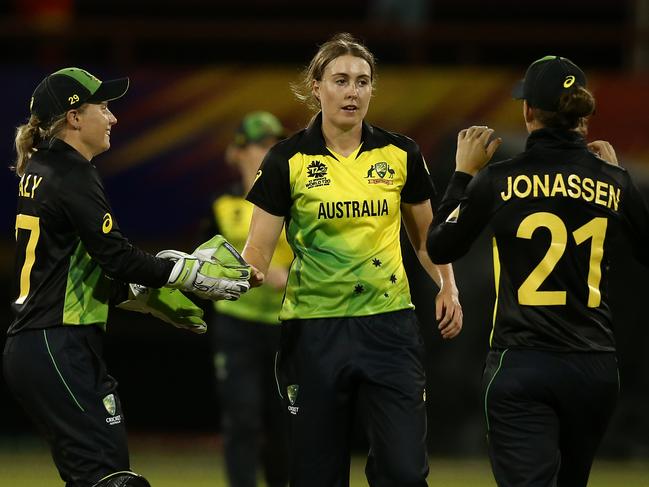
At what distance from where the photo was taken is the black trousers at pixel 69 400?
192 inches

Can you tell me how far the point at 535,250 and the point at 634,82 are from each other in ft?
21.1

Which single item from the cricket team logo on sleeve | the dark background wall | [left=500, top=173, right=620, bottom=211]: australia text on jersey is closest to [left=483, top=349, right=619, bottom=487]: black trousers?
[left=500, top=173, right=620, bottom=211]: australia text on jersey

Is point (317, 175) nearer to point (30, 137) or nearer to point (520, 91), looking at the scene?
point (520, 91)

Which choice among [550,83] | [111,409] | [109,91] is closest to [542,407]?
[550,83]

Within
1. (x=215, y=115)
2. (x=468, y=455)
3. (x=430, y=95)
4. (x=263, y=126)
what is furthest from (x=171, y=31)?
(x=468, y=455)

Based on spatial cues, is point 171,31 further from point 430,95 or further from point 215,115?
point 430,95

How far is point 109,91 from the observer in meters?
5.26

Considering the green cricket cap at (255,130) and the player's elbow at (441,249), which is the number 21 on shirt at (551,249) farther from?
the green cricket cap at (255,130)

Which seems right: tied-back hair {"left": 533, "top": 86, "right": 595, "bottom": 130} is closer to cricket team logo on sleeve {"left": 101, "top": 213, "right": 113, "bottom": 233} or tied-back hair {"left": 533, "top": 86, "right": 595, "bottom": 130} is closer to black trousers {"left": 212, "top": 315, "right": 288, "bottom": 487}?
cricket team logo on sleeve {"left": 101, "top": 213, "right": 113, "bottom": 233}

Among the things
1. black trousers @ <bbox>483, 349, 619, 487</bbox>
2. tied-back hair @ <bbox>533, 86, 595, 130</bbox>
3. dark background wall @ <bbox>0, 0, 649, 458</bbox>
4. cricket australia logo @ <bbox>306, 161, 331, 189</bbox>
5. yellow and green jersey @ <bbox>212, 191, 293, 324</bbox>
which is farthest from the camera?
dark background wall @ <bbox>0, 0, 649, 458</bbox>

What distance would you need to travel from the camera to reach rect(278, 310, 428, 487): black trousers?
4.96m

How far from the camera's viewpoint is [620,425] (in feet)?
31.8

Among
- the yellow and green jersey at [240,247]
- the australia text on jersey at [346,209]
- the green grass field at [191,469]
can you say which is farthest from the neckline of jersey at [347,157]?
the green grass field at [191,469]

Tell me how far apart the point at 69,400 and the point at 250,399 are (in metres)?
2.67
